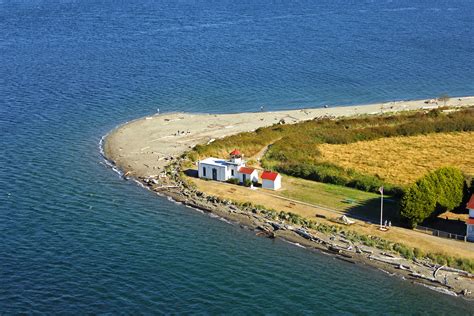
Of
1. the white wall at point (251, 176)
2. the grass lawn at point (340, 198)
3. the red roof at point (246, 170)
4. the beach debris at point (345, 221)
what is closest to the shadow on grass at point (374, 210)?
the grass lawn at point (340, 198)

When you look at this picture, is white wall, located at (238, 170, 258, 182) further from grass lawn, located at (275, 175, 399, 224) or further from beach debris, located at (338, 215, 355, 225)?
beach debris, located at (338, 215, 355, 225)

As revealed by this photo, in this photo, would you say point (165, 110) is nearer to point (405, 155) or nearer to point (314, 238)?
point (405, 155)

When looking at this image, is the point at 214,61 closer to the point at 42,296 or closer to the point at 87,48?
the point at 87,48

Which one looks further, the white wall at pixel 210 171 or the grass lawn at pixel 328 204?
the white wall at pixel 210 171

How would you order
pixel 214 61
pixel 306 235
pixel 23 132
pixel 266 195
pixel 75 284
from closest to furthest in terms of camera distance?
pixel 75 284, pixel 306 235, pixel 266 195, pixel 23 132, pixel 214 61

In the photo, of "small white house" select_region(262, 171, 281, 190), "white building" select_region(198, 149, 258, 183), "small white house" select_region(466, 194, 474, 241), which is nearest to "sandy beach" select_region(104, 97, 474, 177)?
"white building" select_region(198, 149, 258, 183)

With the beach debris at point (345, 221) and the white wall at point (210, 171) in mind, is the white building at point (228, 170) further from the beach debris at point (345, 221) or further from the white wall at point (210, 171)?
the beach debris at point (345, 221)

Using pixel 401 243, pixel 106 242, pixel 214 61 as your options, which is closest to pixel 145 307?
pixel 106 242

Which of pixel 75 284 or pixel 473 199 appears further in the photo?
pixel 473 199
